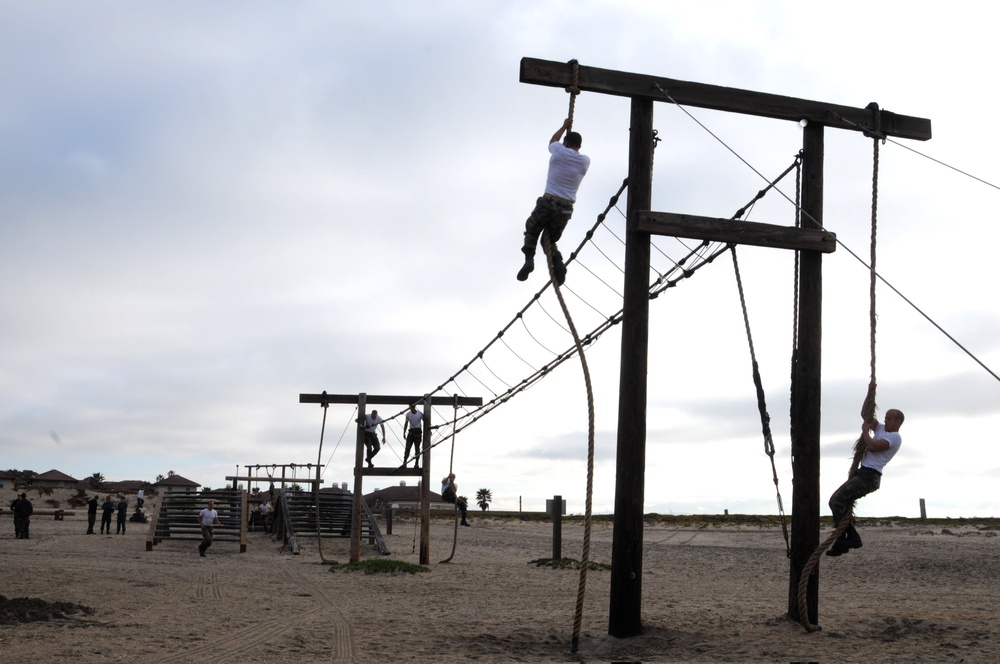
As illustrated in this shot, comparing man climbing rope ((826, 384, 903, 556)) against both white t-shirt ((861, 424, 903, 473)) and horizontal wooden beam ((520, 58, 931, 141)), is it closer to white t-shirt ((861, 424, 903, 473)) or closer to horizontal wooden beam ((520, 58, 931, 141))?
white t-shirt ((861, 424, 903, 473))

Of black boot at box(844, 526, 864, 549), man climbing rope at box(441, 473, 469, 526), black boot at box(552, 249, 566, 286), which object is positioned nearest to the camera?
black boot at box(552, 249, 566, 286)

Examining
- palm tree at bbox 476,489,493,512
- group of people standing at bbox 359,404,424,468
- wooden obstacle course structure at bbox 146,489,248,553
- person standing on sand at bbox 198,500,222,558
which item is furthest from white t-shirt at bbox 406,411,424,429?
palm tree at bbox 476,489,493,512

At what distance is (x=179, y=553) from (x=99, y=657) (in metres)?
17.7

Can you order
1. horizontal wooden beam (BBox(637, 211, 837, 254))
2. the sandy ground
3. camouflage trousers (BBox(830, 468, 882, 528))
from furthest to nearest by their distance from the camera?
horizontal wooden beam (BBox(637, 211, 837, 254)) → the sandy ground → camouflage trousers (BBox(830, 468, 882, 528))

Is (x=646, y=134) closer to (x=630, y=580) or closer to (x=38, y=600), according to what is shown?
(x=630, y=580)

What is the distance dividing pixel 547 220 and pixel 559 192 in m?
0.24

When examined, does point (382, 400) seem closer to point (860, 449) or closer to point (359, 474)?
point (359, 474)

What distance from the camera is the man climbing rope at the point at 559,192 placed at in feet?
25.4

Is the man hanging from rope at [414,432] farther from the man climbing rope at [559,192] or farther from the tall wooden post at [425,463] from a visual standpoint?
the man climbing rope at [559,192]

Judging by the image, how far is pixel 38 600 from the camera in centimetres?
1105

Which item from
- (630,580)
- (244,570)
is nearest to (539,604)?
(630,580)

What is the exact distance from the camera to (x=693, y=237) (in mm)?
9109

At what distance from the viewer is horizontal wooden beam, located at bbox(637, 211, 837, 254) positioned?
8.99m

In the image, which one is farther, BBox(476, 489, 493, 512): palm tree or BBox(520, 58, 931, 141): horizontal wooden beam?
BBox(476, 489, 493, 512): palm tree
